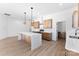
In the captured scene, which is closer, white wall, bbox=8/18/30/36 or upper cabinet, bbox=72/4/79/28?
upper cabinet, bbox=72/4/79/28

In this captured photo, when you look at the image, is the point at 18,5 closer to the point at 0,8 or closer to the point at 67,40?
the point at 0,8

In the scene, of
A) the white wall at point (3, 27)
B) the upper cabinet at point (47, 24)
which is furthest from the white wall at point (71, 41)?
the white wall at point (3, 27)

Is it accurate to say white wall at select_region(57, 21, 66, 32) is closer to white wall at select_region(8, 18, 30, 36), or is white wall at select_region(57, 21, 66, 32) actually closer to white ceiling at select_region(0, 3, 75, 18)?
white ceiling at select_region(0, 3, 75, 18)

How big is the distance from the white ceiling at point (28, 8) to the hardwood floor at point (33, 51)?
0.52m

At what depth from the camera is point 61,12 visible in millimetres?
2283

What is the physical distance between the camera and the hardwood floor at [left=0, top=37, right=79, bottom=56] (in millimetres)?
2324

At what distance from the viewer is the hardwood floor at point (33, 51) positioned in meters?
2.32

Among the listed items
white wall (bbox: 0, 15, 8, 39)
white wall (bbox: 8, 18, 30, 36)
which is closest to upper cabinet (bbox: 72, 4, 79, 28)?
white wall (bbox: 8, 18, 30, 36)

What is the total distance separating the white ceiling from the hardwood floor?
0.52 m

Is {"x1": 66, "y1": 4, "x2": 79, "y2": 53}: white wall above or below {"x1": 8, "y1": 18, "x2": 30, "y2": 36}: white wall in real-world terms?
below

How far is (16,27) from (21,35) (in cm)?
19

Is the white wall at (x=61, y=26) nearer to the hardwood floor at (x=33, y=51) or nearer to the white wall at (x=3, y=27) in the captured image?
the hardwood floor at (x=33, y=51)

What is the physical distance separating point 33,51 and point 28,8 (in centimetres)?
84

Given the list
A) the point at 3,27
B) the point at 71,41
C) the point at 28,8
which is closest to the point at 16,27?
the point at 3,27
